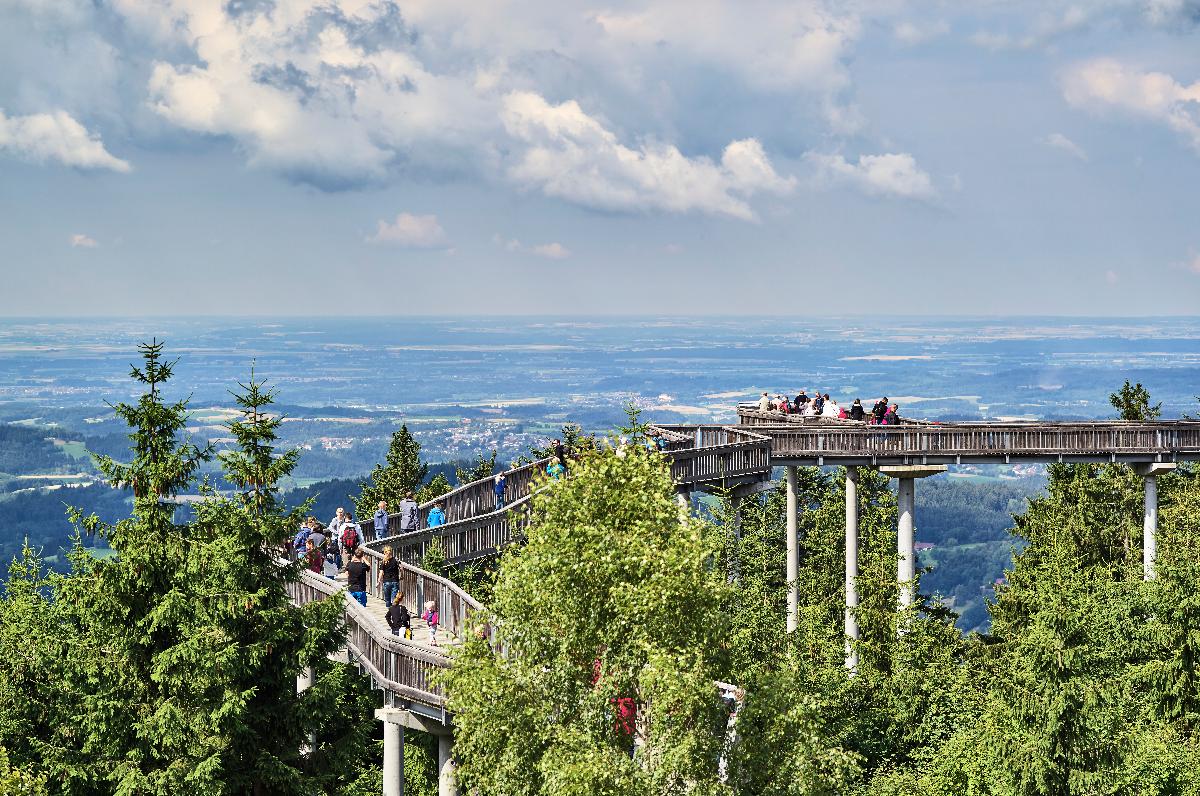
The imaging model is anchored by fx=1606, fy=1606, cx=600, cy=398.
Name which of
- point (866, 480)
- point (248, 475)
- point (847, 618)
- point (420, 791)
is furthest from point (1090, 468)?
point (248, 475)

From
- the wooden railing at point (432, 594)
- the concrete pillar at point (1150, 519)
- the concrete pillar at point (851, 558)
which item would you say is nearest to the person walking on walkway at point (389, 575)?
the wooden railing at point (432, 594)

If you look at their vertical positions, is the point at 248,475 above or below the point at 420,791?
above

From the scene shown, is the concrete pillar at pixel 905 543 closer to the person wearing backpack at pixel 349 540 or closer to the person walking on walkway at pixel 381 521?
the person walking on walkway at pixel 381 521

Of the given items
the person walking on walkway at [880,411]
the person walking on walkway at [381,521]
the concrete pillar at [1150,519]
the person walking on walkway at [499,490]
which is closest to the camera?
the person walking on walkway at [381,521]

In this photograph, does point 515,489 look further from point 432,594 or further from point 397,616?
point 397,616

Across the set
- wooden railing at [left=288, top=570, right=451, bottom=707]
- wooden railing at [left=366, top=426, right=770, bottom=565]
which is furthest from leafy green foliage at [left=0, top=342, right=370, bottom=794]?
wooden railing at [left=366, top=426, right=770, bottom=565]

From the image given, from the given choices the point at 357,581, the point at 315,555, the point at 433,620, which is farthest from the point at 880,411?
the point at 433,620

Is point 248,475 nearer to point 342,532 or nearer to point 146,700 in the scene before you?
point 146,700
